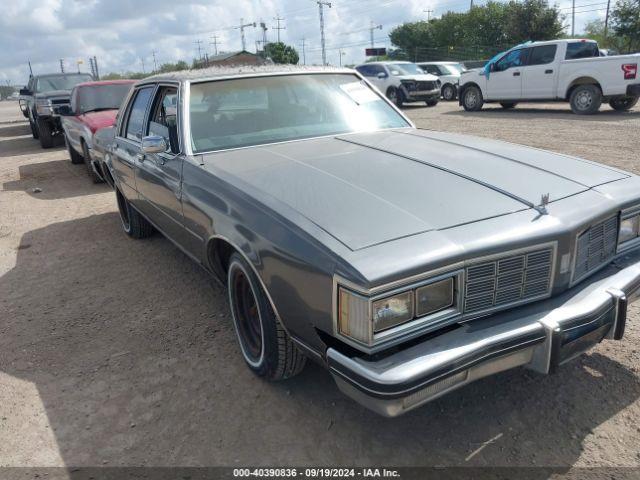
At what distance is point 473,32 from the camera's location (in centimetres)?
5459

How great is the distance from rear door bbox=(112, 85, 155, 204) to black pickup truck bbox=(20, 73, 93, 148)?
8.05 m

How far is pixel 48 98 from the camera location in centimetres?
1209

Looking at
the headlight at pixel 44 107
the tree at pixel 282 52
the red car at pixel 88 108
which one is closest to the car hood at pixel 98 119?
the red car at pixel 88 108

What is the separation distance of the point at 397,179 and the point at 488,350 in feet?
3.15

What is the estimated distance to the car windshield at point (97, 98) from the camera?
8922mm

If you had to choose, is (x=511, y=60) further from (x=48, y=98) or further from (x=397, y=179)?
(x=397, y=179)

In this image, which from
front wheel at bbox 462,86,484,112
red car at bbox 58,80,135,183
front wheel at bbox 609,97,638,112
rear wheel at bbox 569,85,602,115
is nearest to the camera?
red car at bbox 58,80,135,183

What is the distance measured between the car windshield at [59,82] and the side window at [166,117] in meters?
11.2

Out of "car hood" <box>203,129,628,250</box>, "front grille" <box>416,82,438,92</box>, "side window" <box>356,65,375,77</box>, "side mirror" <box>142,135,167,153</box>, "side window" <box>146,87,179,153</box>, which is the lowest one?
"front grille" <box>416,82,438,92</box>

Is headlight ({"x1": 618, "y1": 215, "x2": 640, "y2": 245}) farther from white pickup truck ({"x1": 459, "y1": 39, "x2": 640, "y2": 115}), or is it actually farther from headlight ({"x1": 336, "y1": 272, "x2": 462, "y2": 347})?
white pickup truck ({"x1": 459, "y1": 39, "x2": 640, "y2": 115})

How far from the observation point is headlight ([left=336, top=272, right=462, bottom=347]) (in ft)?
6.09

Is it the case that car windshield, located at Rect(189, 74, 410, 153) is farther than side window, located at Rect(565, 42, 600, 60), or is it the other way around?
side window, located at Rect(565, 42, 600, 60)

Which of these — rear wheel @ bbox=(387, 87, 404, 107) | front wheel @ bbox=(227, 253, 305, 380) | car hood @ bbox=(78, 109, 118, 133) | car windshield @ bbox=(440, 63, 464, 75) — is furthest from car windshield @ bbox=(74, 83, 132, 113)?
car windshield @ bbox=(440, 63, 464, 75)

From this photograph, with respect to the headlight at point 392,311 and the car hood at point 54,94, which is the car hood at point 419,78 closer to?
the car hood at point 54,94
